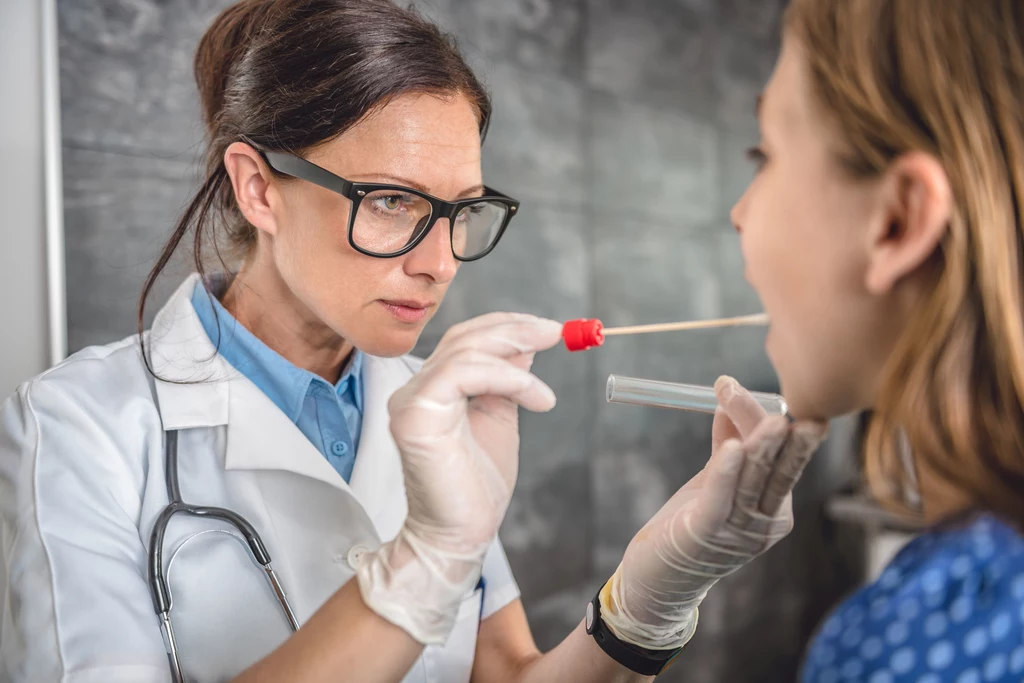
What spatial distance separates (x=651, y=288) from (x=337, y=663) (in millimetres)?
1765

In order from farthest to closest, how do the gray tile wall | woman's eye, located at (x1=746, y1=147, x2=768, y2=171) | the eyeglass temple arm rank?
the gray tile wall → the eyeglass temple arm → woman's eye, located at (x1=746, y1=147, x2=768, y2=171)

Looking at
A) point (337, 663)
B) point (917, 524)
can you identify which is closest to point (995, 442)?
point (917, 524)

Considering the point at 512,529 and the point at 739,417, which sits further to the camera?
the point at 512,529

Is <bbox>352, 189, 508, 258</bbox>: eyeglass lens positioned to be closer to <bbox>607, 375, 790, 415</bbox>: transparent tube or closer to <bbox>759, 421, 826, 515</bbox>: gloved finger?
<bbox>607, 375, 790, 415</bbox>: transparent tube

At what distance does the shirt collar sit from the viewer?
113 cm

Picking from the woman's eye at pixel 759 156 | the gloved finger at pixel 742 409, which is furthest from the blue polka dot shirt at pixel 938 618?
the woman's eye at pixel 759 156

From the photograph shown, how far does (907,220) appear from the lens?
0.63 m

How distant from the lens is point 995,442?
2.04 feet

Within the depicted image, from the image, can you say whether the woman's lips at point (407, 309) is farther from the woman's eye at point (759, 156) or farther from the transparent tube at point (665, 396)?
the woman's eye at point (759, 156)

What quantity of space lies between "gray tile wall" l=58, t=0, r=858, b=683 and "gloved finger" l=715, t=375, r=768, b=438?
0.98 m

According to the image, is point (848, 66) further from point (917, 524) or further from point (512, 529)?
point (512, 529)

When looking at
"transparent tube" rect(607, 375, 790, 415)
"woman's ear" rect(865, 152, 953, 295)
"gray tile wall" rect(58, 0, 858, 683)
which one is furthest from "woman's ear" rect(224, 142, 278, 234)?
"woman's ear" rect(865, 152, 953, 295)

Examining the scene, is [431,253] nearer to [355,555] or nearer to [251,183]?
[251,183]

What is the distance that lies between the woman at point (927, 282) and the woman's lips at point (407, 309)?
0.53 meters
